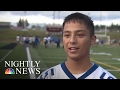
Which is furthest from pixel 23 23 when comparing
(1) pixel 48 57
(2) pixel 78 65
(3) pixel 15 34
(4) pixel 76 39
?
(2) pixel 78 65

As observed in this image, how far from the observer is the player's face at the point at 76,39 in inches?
110

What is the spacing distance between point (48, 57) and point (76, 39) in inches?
49.1

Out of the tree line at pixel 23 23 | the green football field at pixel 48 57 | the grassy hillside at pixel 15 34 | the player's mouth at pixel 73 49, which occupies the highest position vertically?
the tree line at pixel 23 23

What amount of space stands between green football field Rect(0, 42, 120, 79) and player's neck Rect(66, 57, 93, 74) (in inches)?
20.6

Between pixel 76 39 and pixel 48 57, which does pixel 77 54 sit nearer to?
pixel 76 39

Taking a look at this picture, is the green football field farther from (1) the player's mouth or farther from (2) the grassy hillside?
(1) the player's mouth

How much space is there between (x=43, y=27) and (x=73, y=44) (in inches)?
36.1

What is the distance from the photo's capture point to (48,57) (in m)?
3.99

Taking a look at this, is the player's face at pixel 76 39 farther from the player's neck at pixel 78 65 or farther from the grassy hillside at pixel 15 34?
the grassy hillside at pixel 15 34

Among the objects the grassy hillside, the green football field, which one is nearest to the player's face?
the green football field

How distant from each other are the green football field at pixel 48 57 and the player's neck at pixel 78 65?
0.52 metres

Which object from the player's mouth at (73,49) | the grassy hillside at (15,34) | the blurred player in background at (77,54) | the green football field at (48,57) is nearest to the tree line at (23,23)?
the grassy hillside at (15,34)
